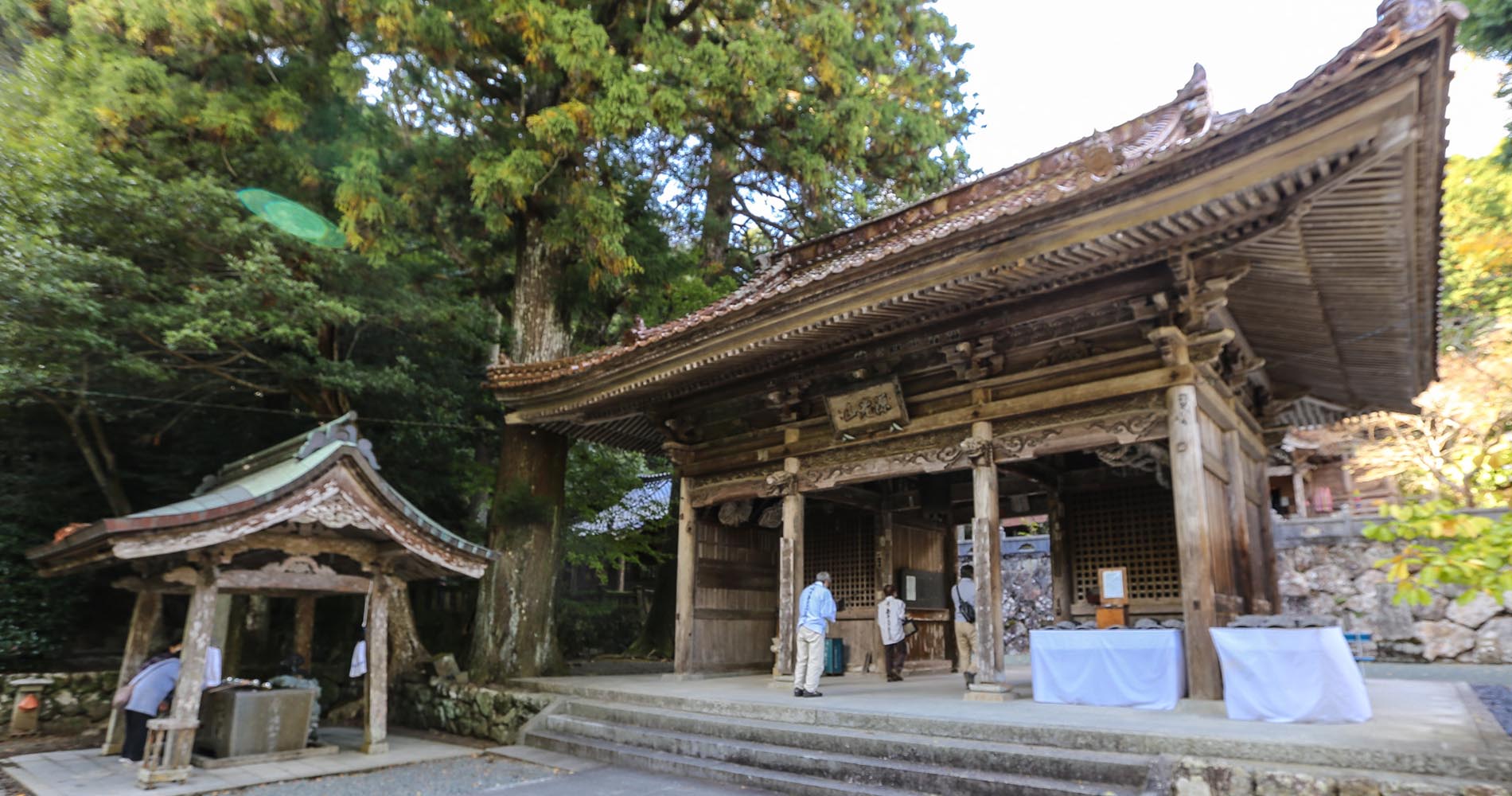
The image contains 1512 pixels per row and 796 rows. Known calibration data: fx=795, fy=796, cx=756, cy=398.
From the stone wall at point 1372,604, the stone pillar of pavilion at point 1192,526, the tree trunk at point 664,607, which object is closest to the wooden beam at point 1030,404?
the stone pillar of pavilion at point 1192,526

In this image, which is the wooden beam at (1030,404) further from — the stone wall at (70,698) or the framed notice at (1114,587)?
the stone wall at (70,698)

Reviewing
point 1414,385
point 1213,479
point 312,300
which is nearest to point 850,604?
point 1213,479

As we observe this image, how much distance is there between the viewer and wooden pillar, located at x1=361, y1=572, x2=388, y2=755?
28.6ft

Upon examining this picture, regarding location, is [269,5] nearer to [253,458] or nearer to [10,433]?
[253,458]

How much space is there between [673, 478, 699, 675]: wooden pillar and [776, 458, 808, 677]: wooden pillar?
1.55 m

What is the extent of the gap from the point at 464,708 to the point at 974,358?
8.25 m

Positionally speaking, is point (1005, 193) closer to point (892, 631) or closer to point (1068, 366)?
point (1068, 366)

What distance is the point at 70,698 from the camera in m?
11.0

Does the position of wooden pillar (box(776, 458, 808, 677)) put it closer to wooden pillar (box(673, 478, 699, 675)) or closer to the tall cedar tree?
wooden pillar (box(673, 478, 699, 675))

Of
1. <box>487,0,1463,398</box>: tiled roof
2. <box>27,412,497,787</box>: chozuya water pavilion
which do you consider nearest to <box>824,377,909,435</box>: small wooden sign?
<box>487,0,1463,398</box>: tiled roof

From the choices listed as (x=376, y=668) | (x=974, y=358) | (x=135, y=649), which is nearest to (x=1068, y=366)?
(x=974, y=358)

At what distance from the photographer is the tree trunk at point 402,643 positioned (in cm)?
1224

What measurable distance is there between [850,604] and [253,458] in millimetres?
8639

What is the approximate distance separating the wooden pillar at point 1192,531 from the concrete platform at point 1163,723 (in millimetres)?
293
